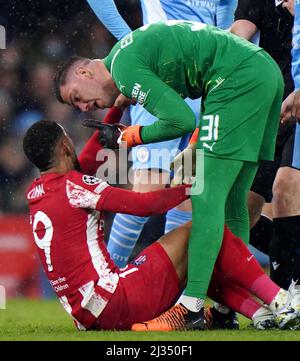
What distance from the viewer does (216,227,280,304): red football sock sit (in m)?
4.54

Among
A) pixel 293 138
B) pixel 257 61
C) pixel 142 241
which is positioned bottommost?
Answer: pixel 142 241

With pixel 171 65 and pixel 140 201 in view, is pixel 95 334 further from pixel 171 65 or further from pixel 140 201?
pixel 171 65

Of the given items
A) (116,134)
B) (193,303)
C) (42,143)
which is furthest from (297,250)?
(42,143)

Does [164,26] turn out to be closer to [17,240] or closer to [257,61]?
[257,61]

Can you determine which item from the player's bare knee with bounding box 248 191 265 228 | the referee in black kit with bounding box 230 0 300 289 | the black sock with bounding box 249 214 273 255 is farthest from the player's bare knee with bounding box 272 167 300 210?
the black sock with bounding box 249 214 273 255

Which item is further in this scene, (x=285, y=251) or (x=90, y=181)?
(x=285, y=251)

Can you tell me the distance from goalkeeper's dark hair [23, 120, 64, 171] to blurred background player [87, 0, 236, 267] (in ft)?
4.96

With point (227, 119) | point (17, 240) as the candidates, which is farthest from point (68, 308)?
point (17, 240)

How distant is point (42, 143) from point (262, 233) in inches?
78.1

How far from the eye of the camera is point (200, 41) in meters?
4.67

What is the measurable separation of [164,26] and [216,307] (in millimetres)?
1338

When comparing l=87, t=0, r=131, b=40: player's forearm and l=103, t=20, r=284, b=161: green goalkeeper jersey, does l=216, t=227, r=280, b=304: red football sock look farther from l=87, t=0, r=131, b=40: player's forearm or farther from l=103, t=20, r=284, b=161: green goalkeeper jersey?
l=87, t=0, r=131, b=40: player's forearm

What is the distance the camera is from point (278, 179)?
18.0 feet

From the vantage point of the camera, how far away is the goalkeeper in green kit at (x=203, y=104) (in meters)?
4.53
